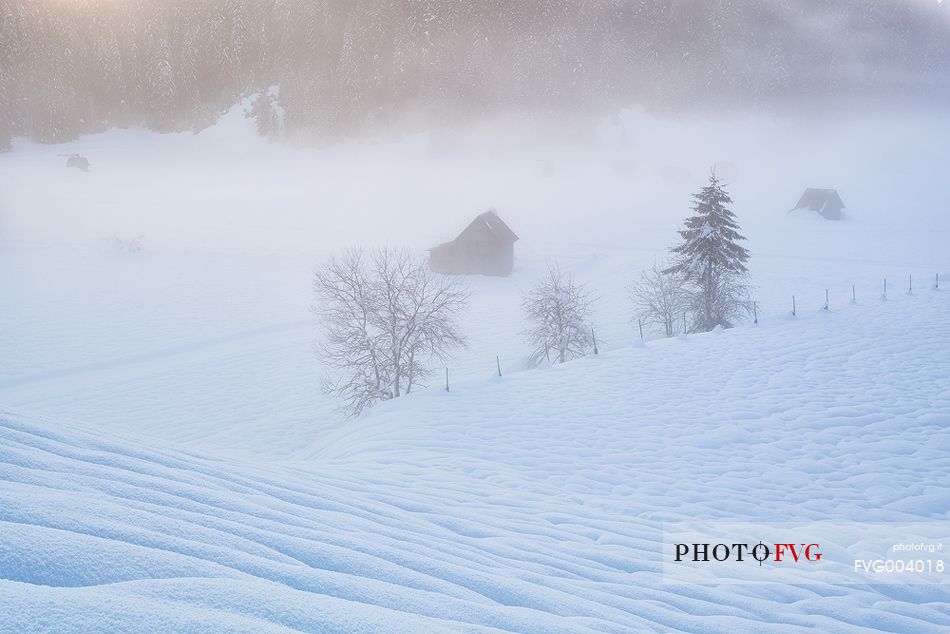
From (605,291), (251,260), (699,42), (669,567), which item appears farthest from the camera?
(699,42)

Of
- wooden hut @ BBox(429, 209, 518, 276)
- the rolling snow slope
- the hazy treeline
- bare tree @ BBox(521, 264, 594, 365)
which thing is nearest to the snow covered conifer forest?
the rolling snow slope

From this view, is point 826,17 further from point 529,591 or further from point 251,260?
point 529,591

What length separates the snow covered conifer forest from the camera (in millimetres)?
2744

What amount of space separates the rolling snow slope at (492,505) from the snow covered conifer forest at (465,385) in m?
0.03

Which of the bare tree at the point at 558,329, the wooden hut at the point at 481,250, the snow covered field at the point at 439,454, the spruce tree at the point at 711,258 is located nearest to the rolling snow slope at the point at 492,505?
the snow covered field at the point at 439,454

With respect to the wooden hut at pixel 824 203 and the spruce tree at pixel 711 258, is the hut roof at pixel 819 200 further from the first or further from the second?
the spruce tree at pixel 711 258

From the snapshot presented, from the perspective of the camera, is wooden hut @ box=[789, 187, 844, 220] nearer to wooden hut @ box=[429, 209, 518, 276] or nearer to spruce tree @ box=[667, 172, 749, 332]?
wooden hut @ box=[429, 209, 518, 276]

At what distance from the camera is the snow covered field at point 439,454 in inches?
90.0

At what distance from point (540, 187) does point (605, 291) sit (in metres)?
42.7

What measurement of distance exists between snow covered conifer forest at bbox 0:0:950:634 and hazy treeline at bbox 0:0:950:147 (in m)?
9.86

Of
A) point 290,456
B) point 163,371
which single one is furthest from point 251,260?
point 290,456

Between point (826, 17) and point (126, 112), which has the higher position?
point (826, 17)

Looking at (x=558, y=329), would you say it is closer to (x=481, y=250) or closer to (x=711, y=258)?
(x=711, y=258)

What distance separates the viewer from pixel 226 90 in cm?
10225
